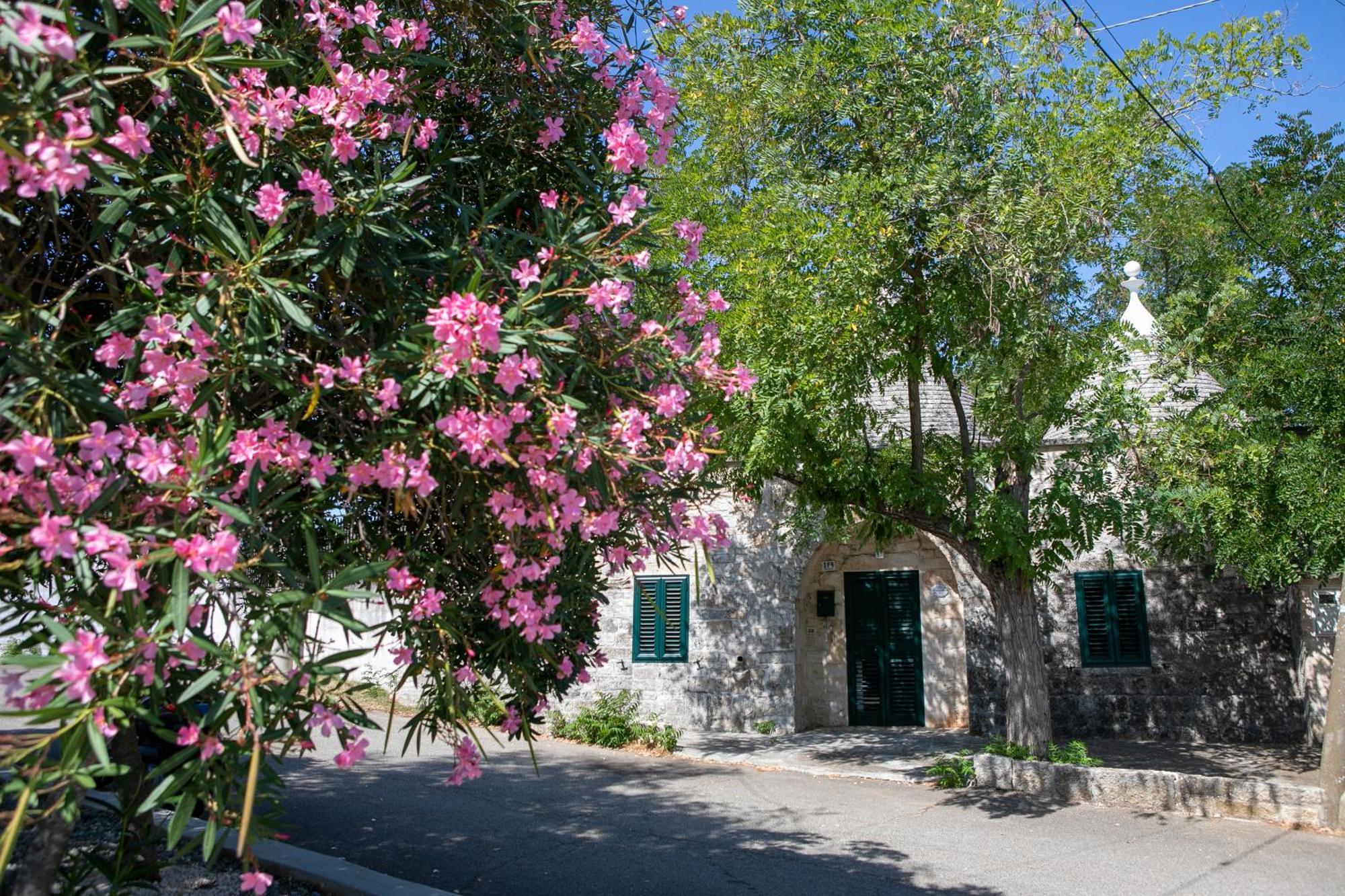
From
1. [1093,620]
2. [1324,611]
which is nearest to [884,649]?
[1093,620]

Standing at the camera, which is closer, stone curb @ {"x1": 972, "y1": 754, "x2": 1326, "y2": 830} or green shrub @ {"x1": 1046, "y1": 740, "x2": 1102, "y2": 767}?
stone curb @ {"x1": 972, "y1": 754, "x2": 1326, "y2": 830}

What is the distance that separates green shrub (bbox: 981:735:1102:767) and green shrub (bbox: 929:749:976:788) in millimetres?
273

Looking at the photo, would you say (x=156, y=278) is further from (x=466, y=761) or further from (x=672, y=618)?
(x=672, y=618)

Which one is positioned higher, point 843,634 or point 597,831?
point 843,634

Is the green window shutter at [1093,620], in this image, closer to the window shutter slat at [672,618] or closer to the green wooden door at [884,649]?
the green wooden door at [884,649]

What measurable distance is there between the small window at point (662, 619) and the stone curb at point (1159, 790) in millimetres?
5545

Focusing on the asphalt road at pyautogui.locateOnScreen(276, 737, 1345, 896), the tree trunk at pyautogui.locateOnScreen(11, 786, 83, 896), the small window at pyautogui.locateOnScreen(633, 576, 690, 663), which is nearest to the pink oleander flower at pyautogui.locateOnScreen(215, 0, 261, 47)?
the tree trunk at pyautogui.locateOnScreen(11, 786, 83, 896)

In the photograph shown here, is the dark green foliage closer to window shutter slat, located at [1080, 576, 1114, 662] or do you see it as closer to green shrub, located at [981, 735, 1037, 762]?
window shutter slat, located at [1080, 576, 1114, 662]

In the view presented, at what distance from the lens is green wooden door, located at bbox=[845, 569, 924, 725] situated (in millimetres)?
14633

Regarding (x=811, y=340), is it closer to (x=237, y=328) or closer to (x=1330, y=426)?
(x=1330, y=426)

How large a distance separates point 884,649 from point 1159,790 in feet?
18.1

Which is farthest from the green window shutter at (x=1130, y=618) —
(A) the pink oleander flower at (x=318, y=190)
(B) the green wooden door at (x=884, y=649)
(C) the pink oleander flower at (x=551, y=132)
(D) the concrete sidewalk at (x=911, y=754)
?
(A) the pink oleander flower at (x=318, y=190)

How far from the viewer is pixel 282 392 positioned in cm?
310

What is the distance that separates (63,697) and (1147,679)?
1383 centimetres
